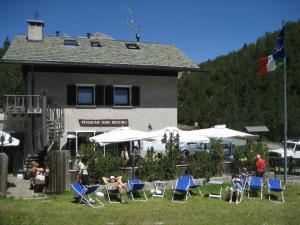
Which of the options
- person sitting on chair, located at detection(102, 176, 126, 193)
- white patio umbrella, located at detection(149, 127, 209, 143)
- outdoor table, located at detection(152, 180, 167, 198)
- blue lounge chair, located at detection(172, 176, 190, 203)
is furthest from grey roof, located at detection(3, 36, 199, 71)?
blue lounge chair, located at detection(172, 176, 190, 203)

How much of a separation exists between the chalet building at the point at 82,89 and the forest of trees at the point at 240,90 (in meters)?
22.3

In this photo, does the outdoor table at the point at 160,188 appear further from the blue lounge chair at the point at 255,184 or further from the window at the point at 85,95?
the window at the point at 85,95

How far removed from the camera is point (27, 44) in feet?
87.4

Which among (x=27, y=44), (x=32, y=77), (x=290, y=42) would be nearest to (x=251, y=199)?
(x=32, y=77)

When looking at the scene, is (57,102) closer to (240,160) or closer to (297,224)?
(240,160)

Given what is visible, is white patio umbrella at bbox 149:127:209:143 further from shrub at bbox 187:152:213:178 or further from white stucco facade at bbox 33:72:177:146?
white stucco facade at bbox 33:72:177:146

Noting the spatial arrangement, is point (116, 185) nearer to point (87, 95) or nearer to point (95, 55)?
point (87, 95)

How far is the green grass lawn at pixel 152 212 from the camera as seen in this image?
11359mm

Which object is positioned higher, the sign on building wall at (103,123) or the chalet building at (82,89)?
the chalet building at (82,89)

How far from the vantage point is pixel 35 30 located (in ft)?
91.4

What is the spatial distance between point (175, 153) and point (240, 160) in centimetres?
334

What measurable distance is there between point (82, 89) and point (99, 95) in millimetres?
1015

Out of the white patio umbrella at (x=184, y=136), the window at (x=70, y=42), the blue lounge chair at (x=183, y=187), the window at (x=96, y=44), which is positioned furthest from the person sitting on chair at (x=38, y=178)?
the window at (x=96, y=44)

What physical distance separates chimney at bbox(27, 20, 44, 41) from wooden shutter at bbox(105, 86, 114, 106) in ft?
17.8
